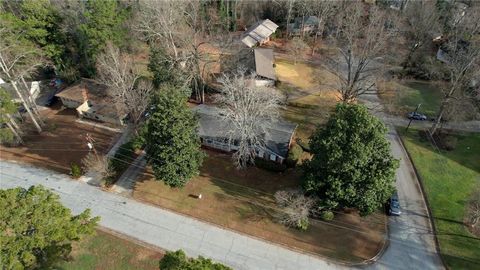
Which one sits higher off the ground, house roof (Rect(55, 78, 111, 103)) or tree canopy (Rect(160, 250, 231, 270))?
tree canopy (Rect(160, 250, 231, 270))

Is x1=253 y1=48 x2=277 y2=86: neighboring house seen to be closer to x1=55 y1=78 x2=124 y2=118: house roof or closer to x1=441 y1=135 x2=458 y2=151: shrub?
x1=55 y1=78 x2=124 y2=118: house roof

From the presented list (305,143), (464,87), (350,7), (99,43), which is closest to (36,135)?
(99,43)

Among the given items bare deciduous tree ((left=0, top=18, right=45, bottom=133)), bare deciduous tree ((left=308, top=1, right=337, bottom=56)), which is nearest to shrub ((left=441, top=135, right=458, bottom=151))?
bare deciduous tree ((left=308, top=1, right=337, bottom=56))

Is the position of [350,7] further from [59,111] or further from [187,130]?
[59,111]

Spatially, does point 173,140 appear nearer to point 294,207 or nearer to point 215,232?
point 215,232

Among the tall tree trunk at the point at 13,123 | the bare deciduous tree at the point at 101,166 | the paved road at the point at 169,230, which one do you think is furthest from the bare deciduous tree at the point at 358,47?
the tall tree trunk at the point at 13,123

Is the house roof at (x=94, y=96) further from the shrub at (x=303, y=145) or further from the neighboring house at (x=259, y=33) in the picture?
the neighboring house at (x=259, y=33)

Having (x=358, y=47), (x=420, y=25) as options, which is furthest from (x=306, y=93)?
(x=420, y=25)
